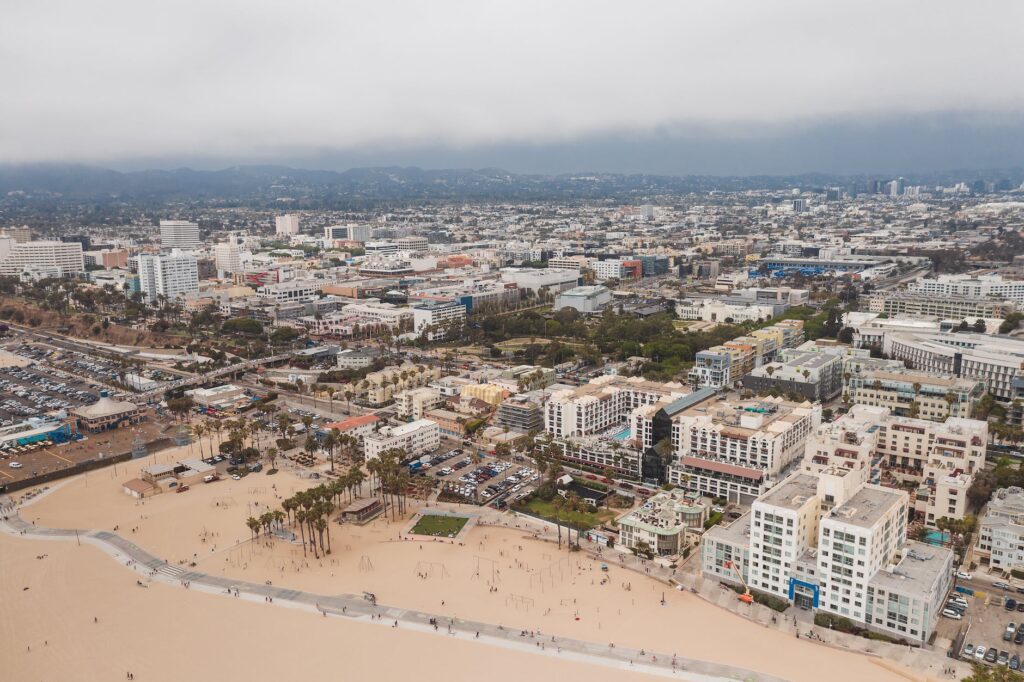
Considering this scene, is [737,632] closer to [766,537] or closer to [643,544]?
[766,537]

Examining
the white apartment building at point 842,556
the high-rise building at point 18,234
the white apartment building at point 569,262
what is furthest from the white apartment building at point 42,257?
the white apartment building at point 842,556

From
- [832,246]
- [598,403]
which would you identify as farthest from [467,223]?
[598,403]

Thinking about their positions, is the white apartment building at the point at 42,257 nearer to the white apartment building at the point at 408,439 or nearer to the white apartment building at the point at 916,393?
the white apartment building at the point at 408,439

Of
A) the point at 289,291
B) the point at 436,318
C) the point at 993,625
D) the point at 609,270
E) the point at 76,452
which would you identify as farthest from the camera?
the point at 609,270

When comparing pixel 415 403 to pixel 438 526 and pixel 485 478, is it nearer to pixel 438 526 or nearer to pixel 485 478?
pixel 485 478

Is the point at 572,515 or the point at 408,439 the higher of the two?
the point at 408,439

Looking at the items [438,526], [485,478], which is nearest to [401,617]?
[438,526]
